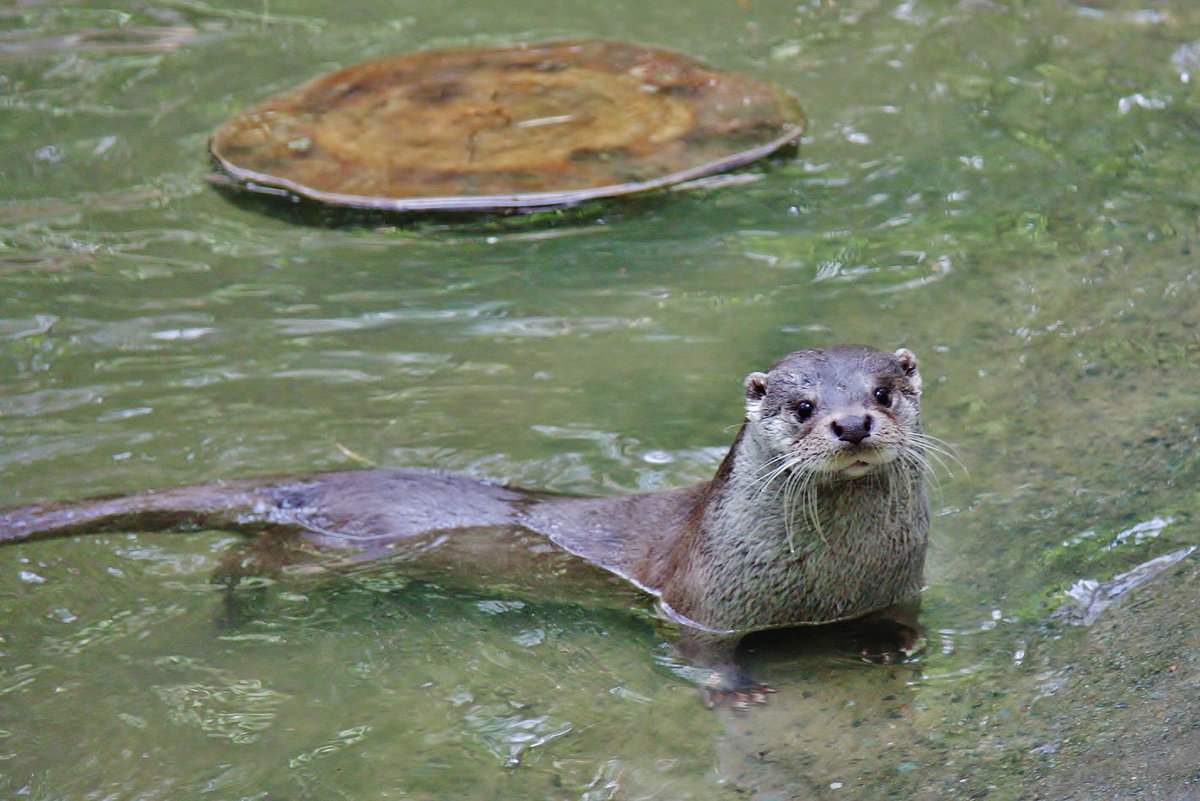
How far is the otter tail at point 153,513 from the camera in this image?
379cm

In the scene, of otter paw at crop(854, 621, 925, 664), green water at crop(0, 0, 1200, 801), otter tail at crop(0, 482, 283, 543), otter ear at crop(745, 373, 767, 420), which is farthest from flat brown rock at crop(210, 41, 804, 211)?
otter paw at crop(854, 621, 925, 664)

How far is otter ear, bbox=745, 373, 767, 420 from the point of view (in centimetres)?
349

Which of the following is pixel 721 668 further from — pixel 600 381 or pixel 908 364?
pixel 600 381

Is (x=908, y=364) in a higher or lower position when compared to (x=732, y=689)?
higher

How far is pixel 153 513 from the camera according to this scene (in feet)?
12.7

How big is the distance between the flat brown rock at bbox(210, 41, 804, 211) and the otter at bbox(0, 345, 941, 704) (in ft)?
5.79

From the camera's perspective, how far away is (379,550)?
3.97 m

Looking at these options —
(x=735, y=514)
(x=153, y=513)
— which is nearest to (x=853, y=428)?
(x=735, y=514)

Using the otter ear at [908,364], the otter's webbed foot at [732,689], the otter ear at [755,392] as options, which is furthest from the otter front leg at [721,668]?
the otter ear at [908,364]

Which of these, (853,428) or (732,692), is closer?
(853,428)

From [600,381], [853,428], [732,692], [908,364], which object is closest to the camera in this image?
[853,428]

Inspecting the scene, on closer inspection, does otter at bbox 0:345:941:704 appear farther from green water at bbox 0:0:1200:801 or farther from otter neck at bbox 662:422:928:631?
green water at bbox 0:0:1200:801

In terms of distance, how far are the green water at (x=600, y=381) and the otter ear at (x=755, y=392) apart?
60 centimetres

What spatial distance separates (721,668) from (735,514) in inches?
14.6
